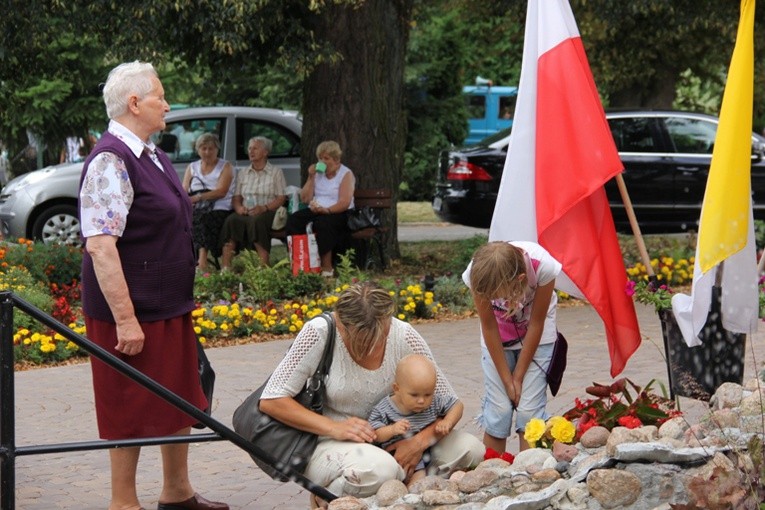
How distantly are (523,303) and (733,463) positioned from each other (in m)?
1.39

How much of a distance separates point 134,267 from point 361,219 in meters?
7.83

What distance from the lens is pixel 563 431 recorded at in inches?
195

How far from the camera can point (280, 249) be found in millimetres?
16203

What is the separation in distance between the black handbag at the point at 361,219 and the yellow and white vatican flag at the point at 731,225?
7164 millimetres

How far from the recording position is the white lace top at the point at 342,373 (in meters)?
4.83

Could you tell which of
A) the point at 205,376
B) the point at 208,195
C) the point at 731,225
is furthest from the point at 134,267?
the point at 208,195

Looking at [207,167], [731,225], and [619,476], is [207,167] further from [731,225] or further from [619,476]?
[619,476]

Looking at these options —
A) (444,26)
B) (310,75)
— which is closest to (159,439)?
(310,75)

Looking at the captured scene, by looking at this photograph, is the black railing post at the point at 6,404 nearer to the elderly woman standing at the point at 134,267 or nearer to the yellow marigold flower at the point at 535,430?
the elderly woman standing at the point at 134,267

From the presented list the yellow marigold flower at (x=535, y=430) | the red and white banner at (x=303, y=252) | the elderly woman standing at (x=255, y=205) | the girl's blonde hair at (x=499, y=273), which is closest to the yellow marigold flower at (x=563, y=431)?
the yellow marigold flower at (x=535, y=430)

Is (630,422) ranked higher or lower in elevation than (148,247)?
lower

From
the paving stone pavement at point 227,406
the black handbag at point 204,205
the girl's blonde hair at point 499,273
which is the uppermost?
the girl's blonde hair at point 499,273

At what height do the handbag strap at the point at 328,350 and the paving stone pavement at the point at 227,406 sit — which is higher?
the handbag strap at the point at 328,350

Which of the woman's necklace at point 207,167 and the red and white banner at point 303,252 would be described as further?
the woman's necklace at point 207,167
